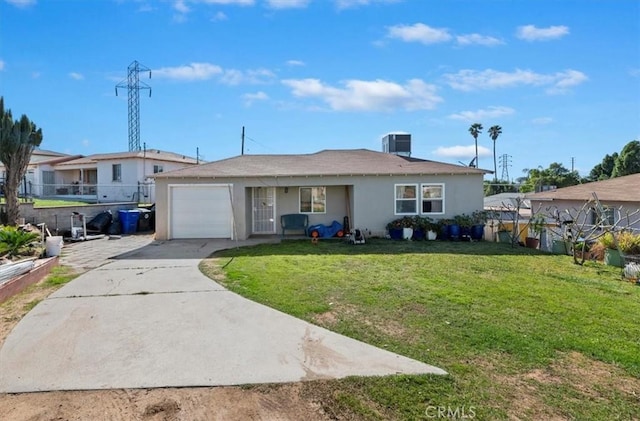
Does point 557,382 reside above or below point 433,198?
below

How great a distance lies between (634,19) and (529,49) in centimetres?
317

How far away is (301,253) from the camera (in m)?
10.7

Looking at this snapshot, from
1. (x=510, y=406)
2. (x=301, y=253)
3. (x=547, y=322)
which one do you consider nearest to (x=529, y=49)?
(x=301, y=253)

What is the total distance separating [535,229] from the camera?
41.4ft

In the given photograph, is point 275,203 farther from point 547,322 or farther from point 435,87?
point 547,322

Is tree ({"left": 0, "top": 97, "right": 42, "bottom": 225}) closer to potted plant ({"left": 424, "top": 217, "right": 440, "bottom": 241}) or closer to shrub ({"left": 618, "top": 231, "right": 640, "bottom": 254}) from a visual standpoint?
potted plant ({"left": 424, "top": 217, "right": 440, "bottom": 241})

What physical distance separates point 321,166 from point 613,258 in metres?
9.94

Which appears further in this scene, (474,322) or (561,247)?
(561,247)

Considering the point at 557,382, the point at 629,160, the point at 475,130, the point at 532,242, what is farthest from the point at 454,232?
the point at 475,130

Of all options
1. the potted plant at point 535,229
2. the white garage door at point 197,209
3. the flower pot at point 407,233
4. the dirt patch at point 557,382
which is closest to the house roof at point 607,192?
the potted plant at point 535,229

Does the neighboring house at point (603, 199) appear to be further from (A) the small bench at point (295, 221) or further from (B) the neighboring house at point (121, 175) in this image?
(B) the neighboring house at point (121, 175)

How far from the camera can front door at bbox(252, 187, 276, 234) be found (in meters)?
15.3

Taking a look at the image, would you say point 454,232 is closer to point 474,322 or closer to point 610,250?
point 610,250

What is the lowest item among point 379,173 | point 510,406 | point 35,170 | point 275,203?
point 510,406
